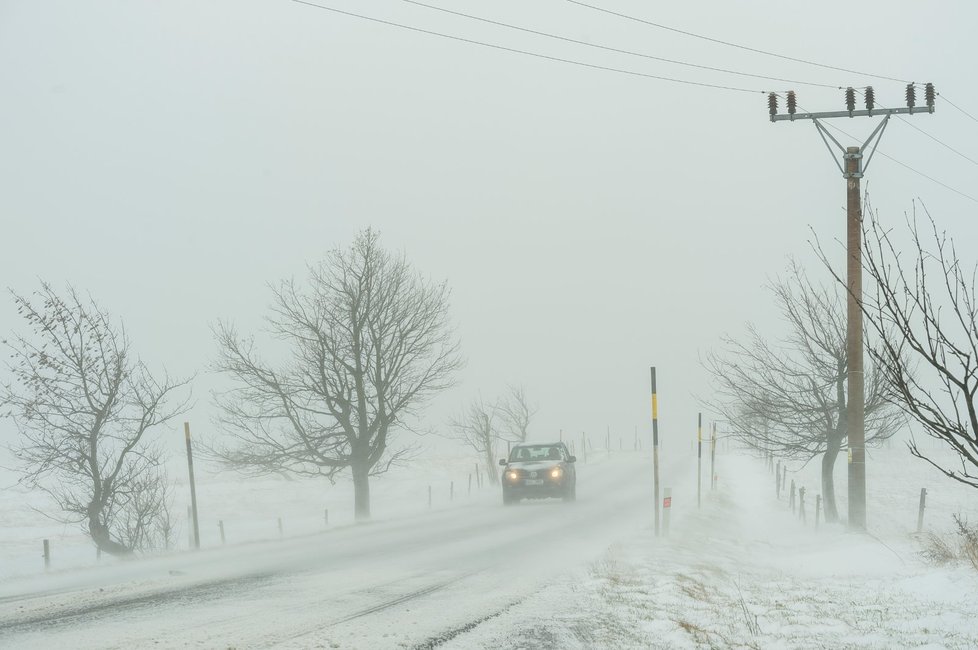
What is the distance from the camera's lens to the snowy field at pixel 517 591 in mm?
7746

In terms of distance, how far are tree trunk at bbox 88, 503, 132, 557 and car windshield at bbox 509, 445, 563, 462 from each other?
12518mm

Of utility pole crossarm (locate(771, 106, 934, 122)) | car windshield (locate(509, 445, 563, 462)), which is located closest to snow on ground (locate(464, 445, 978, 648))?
utility pole crossarm (locate(771, 106, 934, 122))

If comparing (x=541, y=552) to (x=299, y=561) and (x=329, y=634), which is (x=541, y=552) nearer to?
(x=299, y=561)

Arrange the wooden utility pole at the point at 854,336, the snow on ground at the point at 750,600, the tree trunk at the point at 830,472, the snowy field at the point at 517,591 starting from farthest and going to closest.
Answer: the tree trunk at the point at 830,472
the wooden utility pole at the point at 854,336
the snowy field at the point at 517,591
the snow on ground at the point at 750,600

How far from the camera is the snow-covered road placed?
7.86 meters

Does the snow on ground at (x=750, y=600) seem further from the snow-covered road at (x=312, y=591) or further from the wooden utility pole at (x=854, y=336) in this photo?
the wooden utility pole at (x=854, y=336)

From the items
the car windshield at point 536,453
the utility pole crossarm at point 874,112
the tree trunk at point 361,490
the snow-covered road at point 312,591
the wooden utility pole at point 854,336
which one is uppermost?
the utility pole crossarm at point 874,112

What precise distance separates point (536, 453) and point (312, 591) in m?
19.5

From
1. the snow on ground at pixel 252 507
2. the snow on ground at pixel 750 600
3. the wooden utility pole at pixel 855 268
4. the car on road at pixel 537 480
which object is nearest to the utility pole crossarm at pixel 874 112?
the wooden utility pole at pixel 855 268

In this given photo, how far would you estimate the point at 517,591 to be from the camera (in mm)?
10328

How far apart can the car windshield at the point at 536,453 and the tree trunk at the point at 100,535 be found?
12518 mm

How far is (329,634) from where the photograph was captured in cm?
A: 777

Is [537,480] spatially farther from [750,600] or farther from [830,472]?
[750,600]

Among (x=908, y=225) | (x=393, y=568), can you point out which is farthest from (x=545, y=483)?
(x=908, y=225)
